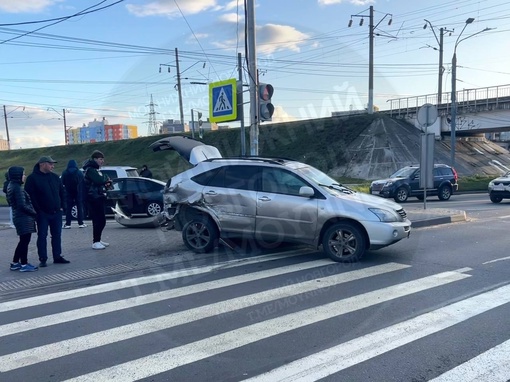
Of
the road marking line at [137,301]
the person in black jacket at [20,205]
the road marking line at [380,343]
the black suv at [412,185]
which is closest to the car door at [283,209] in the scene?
the road marking line at [137,301]

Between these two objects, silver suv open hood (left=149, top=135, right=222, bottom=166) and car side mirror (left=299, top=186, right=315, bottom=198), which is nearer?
car side mirror (left=299, top=186, right=315, bottom=198)

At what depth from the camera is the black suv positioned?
20.8 meters

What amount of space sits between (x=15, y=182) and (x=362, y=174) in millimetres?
33030

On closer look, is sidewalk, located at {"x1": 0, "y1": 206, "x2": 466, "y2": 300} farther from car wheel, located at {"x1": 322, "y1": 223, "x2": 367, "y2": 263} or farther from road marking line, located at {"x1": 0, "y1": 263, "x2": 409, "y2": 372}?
road marking line, located at {"x1": 0, "y1": 263, "x2": 409, "y2": 372}

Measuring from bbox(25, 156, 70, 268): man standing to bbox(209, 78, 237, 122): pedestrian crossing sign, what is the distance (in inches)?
224

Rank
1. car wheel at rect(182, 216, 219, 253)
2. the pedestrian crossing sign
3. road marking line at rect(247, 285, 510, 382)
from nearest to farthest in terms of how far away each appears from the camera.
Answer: road marking line at rect(247, 285, 510, 382), car wheel at rect(182, 216, 219, 253), the pedestrian crossing sign

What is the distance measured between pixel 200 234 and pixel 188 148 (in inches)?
94.5

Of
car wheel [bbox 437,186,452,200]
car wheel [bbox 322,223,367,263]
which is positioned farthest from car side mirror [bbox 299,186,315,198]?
car wheel [bbox 437,186,452,200]

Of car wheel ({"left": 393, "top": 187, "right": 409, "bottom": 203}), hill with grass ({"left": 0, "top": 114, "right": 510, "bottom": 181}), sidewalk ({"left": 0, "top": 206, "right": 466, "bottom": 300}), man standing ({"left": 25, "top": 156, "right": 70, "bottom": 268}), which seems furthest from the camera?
hill with grass ({"left": 0, "top": 114, "right": 510, "bottom": 181})

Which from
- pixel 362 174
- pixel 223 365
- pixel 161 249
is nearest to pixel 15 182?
pixel 161 249

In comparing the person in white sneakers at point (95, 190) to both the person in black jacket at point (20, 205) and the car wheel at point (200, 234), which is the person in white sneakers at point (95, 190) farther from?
the car wheel at point (200, 234)

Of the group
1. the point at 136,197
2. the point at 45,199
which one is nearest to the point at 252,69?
the point at 136,197

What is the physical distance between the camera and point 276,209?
7.66 metres

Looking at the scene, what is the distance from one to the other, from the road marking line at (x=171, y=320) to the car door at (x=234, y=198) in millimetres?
1914
